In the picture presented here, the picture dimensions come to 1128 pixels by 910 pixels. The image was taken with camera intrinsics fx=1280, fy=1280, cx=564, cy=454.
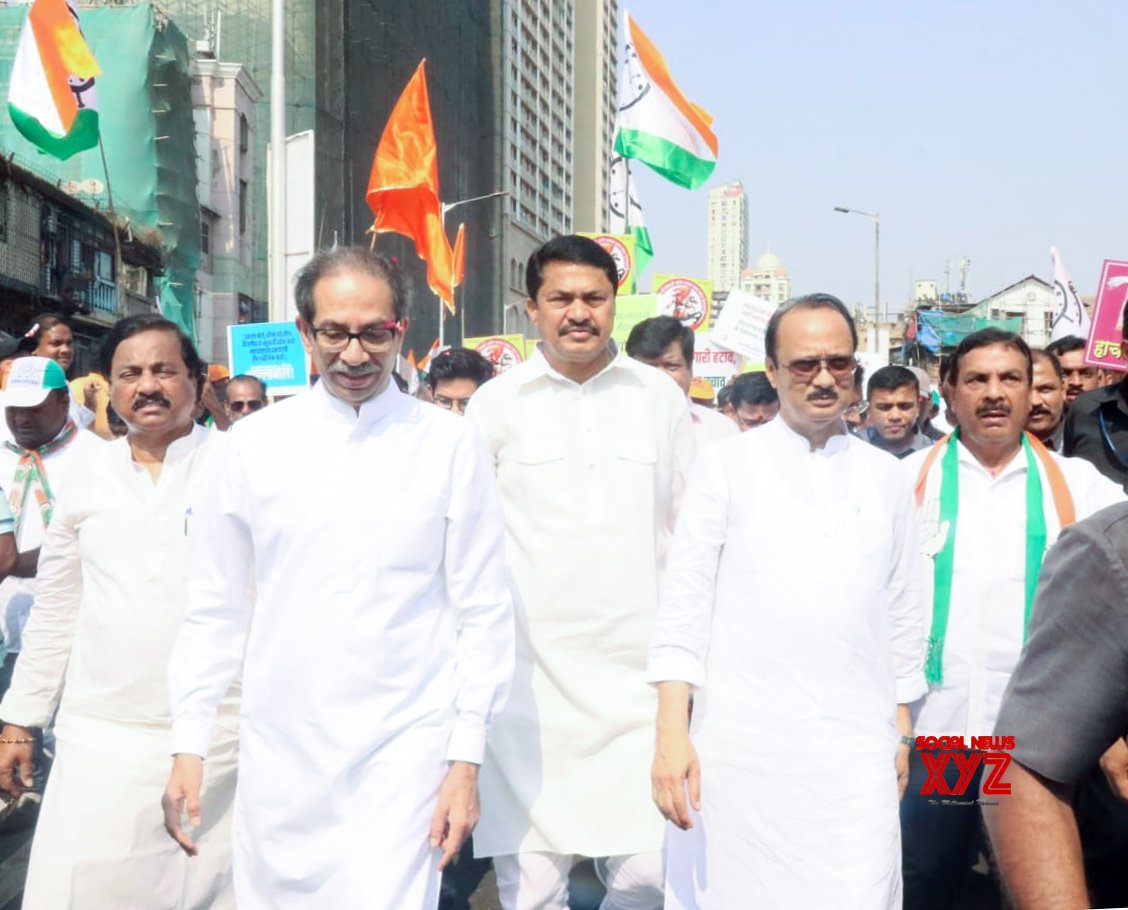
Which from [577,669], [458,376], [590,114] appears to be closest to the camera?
[577,669]

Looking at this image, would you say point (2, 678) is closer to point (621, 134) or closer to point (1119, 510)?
point (1119, 510)

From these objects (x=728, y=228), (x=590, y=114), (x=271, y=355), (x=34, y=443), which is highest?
(x=728, y=228)

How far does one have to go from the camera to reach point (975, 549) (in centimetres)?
374

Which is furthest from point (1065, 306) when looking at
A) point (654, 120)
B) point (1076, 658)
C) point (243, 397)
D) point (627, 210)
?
point (1076, 658)

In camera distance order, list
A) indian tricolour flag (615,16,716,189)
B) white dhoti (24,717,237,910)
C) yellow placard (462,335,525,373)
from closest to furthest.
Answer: white dhoti (24,717,237,910)
indian tricolour flag (615,16,716,189)
yellow placard (462,335,525,373)

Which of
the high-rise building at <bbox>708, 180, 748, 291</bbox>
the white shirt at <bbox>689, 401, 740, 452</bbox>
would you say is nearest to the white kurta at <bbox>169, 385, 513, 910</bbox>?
the white shirt at <bbox>689, 401, 740, 452</bbox>

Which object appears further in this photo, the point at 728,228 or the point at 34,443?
the point at 728,228

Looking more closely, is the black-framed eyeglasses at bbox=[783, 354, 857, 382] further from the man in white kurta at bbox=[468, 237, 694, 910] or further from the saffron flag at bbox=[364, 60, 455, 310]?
the saffron flag at bbox=[364, 60, 455, 310]

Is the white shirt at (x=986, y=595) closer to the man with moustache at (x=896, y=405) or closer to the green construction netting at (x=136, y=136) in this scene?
the man with moustache at (x=896, y=405)

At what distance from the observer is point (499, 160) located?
65.8 m

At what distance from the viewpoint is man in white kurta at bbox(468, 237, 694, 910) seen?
3.56 meters

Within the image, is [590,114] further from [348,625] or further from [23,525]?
[348,625]

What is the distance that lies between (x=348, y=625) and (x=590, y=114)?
341ft

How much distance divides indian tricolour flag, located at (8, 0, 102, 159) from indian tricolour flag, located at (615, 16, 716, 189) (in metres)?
5.62
